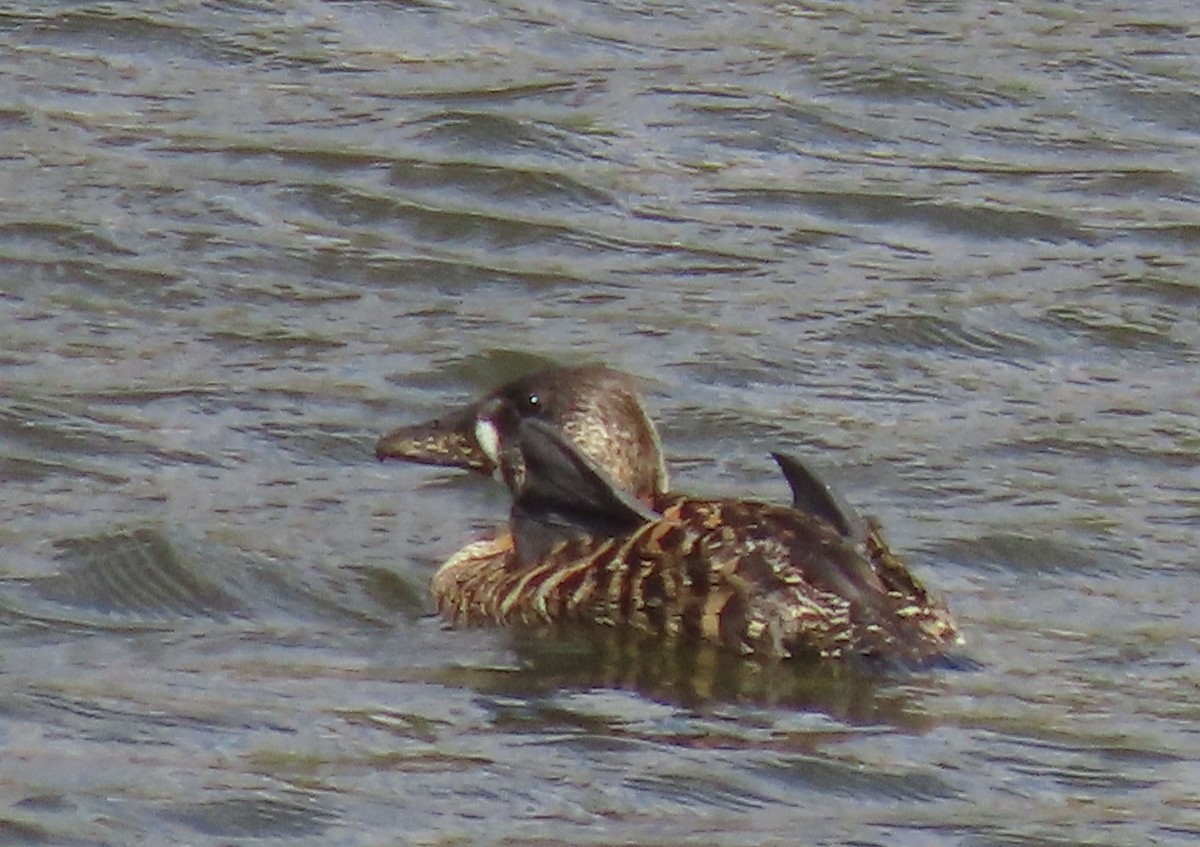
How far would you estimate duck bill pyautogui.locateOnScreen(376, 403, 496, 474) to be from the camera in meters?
9.54

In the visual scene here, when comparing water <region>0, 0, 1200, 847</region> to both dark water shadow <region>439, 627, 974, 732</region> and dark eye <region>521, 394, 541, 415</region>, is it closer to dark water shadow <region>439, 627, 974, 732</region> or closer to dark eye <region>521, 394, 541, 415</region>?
dark water shadow <region>439, 627, 974, 732</region>

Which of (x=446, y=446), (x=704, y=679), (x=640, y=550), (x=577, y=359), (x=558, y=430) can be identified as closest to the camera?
(x=704, y=679)

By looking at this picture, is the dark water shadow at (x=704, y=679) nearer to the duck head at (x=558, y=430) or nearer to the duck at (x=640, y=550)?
the duck at (x=640, y=550)

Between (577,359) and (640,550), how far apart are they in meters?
2.45

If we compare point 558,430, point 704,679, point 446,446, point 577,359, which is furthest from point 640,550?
point 577,359

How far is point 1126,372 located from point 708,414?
138 centimetres

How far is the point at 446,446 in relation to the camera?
31.4 ft

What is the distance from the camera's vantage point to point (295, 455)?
10.1m

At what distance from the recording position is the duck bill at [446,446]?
9.54 meters

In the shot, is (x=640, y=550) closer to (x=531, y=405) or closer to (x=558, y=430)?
(x=558, y=430)

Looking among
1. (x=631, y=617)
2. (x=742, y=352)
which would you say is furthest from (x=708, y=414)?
(x=631, y=617)

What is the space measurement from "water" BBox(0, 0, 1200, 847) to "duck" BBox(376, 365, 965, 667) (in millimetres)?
121

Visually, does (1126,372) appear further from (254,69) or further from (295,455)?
(254,69)

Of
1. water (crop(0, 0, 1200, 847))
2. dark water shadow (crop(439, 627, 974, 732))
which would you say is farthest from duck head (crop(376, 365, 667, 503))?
dark water shadow (crop(439, 627, 974, 732))
